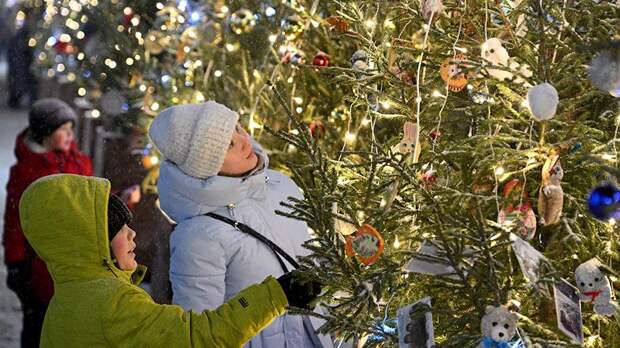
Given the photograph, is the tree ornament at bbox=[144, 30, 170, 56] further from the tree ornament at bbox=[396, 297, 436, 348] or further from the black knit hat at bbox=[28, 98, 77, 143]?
the tree ornament at bbox=[396, 297, 436, 348]

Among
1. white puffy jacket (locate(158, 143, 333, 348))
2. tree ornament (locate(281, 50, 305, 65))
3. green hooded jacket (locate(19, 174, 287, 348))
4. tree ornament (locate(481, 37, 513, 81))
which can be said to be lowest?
white puffy jacket (locate(158, 143, 333, 348))

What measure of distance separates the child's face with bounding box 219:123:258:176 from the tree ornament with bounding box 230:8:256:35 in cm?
285

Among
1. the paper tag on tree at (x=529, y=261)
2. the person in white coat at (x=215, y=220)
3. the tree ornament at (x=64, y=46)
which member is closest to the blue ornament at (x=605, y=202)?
the paper tag on tree at (x=529, y=261)

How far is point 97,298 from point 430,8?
4.12 ft

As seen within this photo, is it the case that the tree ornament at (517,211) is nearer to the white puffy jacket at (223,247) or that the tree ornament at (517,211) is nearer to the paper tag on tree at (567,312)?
the paper tag on tree at (567,312)

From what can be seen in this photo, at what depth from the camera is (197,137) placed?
4.17 m

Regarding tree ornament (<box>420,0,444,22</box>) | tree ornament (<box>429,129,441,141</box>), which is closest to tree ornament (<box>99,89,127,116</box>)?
tree ornament (<box>429,129,441,141</box>)

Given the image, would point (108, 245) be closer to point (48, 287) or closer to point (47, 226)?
point (47, 226)

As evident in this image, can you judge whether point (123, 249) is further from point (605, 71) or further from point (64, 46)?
point (64, 46)

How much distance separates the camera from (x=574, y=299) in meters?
3.04

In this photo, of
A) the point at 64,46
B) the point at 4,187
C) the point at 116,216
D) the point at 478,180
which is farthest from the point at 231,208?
the point at 4,187

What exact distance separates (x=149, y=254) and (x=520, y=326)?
6.43 metres

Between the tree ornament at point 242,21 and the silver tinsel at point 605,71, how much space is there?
4389mm

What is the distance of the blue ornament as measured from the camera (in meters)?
2.77
